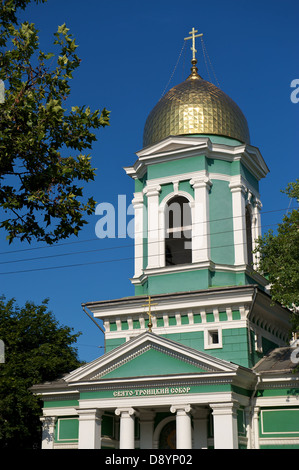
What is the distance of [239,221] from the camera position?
27.5 m

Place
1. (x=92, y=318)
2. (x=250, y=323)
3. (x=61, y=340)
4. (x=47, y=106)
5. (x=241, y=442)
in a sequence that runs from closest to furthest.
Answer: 1. (x=47, y=106)
2. (x=241, y=442)
3. (x=250, y=323)
4. (x=92, y=318)
5. (x=61, y=340)

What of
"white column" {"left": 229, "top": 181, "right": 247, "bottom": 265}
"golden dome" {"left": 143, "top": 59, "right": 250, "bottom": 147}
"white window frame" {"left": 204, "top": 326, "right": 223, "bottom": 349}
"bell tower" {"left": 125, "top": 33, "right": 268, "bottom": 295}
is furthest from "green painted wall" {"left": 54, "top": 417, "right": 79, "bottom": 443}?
"golden dome" {"left": 143, "top": 59, "right": 250, "bottom": 147}

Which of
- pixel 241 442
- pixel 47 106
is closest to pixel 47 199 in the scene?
pixel 47 106

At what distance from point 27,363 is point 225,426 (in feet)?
34.1

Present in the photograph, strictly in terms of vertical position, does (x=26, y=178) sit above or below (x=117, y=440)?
above

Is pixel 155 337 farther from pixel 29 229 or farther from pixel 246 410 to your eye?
pixel 29 229

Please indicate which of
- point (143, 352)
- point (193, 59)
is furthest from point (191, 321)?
point (193, 59)

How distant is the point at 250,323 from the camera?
2497 centimetres

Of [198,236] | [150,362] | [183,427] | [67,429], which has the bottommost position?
[183,427]

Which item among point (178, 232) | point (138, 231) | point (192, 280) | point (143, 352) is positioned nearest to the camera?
point (143, 352)

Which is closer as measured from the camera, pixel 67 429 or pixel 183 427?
pixel 183 427

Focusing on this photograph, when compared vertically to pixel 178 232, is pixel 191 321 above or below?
below

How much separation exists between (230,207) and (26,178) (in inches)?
634

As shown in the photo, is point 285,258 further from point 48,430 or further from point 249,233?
point 48,430
